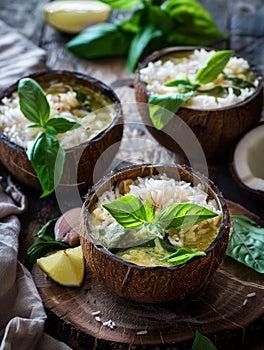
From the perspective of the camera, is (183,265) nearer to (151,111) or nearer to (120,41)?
(151,111)

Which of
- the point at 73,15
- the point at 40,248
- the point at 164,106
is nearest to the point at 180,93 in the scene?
the point at 164,106

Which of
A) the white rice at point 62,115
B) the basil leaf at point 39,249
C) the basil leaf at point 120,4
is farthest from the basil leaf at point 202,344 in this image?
the basil leaf at point 120,4

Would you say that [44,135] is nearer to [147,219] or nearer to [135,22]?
[147,219]

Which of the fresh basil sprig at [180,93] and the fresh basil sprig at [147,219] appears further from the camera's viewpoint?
the fresh basil sprig at [180,93]

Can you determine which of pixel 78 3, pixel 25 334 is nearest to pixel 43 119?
pixel 25 334

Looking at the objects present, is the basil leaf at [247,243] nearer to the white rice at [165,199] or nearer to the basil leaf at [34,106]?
the white rice at [165,199]

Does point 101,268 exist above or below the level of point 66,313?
above
